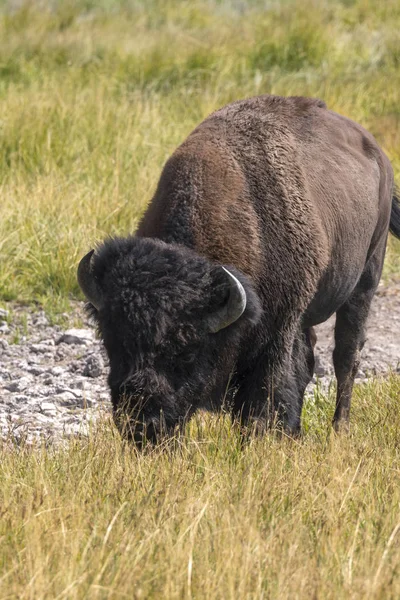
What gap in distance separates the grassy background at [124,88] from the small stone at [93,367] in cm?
116

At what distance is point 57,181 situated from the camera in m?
9.00

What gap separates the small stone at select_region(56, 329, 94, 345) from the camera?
7086 mm

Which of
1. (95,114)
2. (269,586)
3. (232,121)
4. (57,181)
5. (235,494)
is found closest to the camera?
(269,586)

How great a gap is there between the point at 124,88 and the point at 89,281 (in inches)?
303

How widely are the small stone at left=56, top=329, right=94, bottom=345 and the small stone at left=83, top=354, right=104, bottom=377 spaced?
49cm

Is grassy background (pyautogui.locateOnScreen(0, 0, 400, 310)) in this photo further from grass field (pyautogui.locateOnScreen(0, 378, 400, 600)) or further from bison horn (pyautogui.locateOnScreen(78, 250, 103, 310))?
grass field (pyautogui.locateOnScreen(0, 378, 400, 600))

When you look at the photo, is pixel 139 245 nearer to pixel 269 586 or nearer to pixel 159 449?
pixel 159 449

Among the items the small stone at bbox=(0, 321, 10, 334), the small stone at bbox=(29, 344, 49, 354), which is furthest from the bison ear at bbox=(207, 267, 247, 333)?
the small stone at bbox=(0, 321, 10, 334)

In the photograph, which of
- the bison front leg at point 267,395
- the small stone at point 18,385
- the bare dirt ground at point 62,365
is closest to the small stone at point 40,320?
the bare dirt ground at point 62,365

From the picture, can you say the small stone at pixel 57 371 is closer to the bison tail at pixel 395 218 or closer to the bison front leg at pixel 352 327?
the bison front leg at pixel 352 327

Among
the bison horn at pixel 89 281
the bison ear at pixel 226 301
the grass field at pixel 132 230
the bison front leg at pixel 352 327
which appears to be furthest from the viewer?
the bison front leg at pixel 352 327

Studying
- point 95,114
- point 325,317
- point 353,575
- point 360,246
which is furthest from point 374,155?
point 95,114

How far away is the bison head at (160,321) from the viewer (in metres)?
4.11

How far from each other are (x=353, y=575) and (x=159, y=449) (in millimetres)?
1186
